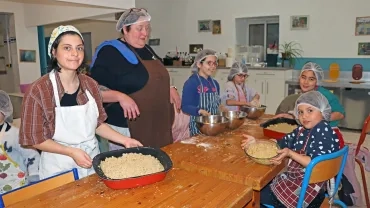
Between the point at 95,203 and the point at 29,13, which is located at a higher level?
the point at 29,13

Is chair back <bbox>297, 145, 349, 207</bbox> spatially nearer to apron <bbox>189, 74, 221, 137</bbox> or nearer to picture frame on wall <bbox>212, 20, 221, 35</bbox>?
apron <bbox>189, 74, 221, 137</bbox>

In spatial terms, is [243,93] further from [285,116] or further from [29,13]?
[29,13]

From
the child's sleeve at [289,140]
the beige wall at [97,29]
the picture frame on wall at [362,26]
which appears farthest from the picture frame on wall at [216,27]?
the child's sleeve at [289,140]

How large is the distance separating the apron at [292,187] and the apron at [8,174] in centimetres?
147

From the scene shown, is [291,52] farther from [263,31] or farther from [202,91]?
[202,91]

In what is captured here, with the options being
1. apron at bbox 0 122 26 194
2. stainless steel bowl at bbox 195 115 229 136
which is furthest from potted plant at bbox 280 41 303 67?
apron at bbox 0 122 26 194

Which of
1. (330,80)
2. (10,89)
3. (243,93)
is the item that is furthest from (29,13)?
(330,80)

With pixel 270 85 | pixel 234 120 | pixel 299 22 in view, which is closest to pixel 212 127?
pixel 234 120

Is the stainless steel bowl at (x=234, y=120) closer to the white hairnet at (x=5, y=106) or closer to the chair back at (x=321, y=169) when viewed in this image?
the chair back at (x=321, y=169)

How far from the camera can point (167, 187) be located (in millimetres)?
1281

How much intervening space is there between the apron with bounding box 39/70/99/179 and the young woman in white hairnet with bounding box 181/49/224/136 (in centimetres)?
109

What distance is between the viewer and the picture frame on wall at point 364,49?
5.22 m

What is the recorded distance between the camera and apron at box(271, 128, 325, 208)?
5.50 ft

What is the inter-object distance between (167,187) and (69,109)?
582 millimetres
